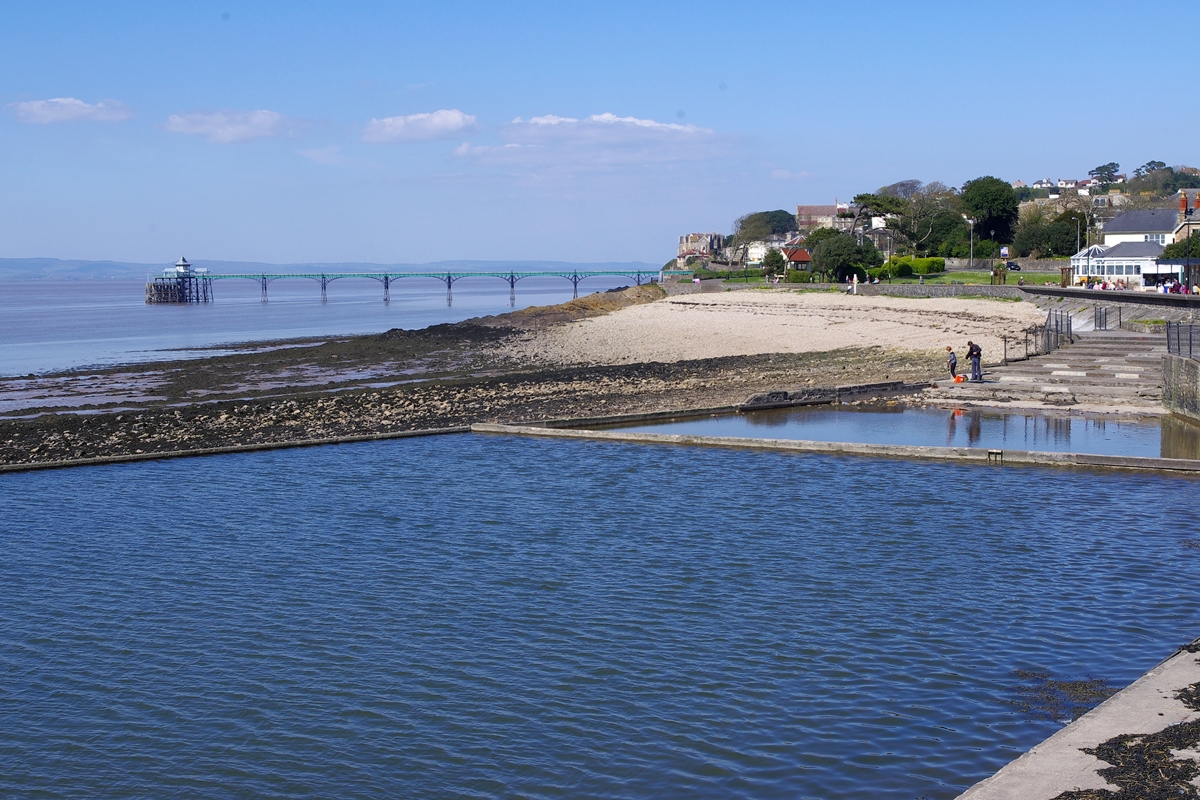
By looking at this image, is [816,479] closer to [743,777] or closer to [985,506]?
[985,506]

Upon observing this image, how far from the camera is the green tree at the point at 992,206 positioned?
309 ft

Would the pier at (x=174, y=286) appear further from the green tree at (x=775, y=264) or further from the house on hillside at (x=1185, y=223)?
the house on hillside at (x=1185, y=223)

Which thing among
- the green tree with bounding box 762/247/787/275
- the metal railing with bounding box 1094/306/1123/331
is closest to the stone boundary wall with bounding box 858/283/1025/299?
the metal railing with bounding box 1094/306/1123/331

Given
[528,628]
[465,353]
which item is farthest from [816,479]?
[465,353]

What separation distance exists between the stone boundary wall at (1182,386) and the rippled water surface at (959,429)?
42cm

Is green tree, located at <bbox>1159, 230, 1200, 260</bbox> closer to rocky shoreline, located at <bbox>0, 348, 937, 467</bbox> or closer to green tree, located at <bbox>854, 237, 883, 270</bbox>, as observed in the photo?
green tree, located at <bbox>854, 237, 883, 270</bbox>

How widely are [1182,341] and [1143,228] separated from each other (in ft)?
156

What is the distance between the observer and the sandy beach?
44.6 m

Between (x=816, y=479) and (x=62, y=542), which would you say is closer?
(x=62, y=542)

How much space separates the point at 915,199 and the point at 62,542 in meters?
106

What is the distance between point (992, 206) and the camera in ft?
311

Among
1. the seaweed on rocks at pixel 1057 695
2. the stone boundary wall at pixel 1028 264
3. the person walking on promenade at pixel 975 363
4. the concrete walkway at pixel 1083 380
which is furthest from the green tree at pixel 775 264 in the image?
the seaweed on rocks at pixel 1057 695

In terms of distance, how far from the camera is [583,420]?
26.0 m

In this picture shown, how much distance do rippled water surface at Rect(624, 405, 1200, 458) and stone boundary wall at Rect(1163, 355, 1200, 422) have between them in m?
0.42
